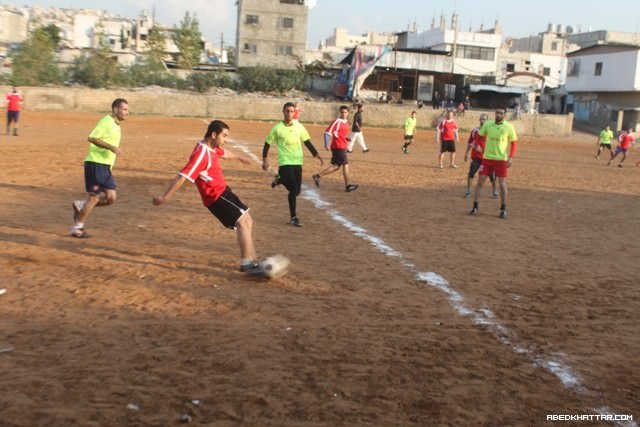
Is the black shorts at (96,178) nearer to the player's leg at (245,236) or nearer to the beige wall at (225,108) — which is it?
the player's leg at (245,236)

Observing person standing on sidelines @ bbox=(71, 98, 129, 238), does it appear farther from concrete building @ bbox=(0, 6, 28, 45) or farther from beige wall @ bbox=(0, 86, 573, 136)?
concrete building @ bbox=(0, 6, 28, 45)

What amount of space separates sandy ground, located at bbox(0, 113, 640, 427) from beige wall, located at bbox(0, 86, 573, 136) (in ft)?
89.1

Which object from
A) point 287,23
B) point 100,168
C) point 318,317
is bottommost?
point 318,317

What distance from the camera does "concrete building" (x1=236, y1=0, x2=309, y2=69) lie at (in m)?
62.2

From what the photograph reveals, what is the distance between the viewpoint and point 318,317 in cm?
546

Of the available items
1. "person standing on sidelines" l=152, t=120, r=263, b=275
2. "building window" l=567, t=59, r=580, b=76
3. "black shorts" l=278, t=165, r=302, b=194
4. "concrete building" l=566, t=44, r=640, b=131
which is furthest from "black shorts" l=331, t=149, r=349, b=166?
"building window" l=567, t=59, r=580, b=76

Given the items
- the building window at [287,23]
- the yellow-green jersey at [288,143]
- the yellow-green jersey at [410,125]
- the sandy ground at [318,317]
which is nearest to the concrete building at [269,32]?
the building window at [287,23]

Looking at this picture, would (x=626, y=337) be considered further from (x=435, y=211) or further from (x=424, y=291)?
(x=435, y=211)

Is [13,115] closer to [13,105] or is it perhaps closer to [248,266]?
[13,105]

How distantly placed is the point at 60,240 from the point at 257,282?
2932 mm

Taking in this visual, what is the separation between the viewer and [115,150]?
786 cm

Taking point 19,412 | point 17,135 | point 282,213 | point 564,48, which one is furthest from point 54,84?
point 564,48

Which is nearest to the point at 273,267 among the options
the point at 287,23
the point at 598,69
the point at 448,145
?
the point at 448,145

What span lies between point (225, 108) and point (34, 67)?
43.1 feet
